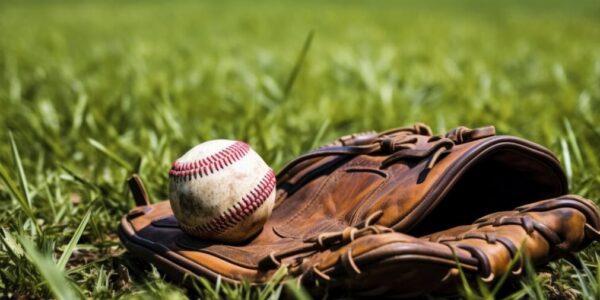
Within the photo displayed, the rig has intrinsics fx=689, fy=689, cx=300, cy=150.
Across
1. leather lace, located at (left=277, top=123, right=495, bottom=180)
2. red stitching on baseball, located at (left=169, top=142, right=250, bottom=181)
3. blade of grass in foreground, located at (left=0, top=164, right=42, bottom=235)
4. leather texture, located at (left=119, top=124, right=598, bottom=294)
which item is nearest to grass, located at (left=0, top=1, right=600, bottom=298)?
blade of grass in foreground, located at (left=0, top=164, right=42, bottom=235)

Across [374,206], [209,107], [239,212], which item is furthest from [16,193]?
[209,107]

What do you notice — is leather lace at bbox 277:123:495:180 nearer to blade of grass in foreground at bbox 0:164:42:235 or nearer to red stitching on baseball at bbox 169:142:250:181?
red stitching on baseball at bbox 169:142:250:181

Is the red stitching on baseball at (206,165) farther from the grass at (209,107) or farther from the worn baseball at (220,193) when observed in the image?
the grass at (209,107)

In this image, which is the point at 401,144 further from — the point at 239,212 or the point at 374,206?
the point at 239,212

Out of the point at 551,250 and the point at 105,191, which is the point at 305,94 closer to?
the point at 105,191

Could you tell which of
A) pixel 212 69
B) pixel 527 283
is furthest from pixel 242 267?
pixel 212 69

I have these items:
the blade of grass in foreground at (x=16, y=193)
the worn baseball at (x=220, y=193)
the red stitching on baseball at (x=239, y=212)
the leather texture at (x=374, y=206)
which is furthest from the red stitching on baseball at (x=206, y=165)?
the blade of grass in foreground at (x=16, y=193)
